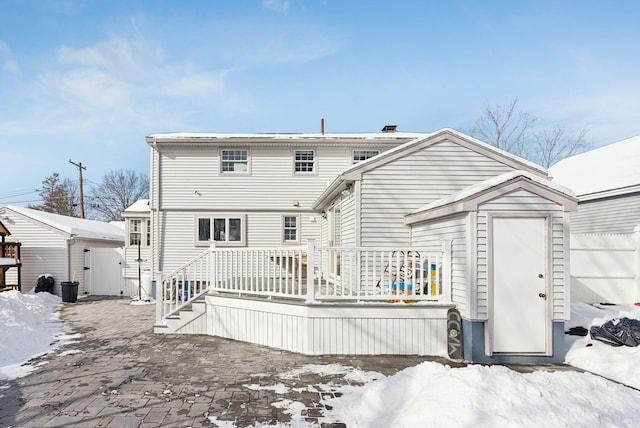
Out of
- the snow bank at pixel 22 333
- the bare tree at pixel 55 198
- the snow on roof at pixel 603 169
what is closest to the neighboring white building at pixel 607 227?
the snow on roof at pixel 603 169

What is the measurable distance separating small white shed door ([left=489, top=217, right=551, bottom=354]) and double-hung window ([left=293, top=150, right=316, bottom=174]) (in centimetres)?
840

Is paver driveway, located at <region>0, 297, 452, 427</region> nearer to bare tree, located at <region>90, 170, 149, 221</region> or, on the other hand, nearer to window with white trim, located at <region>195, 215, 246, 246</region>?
window with white trim, located at <region>195, 215, 246, 246</region>

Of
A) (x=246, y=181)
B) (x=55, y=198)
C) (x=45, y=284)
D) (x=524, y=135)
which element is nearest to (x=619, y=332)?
(x=246, y=181)

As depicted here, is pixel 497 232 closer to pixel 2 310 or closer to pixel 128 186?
pixel 2 310

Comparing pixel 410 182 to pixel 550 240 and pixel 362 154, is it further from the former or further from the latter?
pixel 362 154

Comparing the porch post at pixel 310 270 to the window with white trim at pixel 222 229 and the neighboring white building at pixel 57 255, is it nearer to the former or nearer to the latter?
the window with white trim at pixel 222 229

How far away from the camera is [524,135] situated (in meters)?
25.6

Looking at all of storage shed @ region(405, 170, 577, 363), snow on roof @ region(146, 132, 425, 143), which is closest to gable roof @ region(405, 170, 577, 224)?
storage shed @ region(405, 170, 577, 363)

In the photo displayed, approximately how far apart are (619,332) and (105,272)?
16.2 meters

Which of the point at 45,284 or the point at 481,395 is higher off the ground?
the point at 481,395

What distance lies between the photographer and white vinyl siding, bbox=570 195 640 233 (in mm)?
10555

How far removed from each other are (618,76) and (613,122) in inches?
409

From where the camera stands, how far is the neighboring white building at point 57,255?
14.0 metres

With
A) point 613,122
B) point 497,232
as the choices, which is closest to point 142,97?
point 497,232
